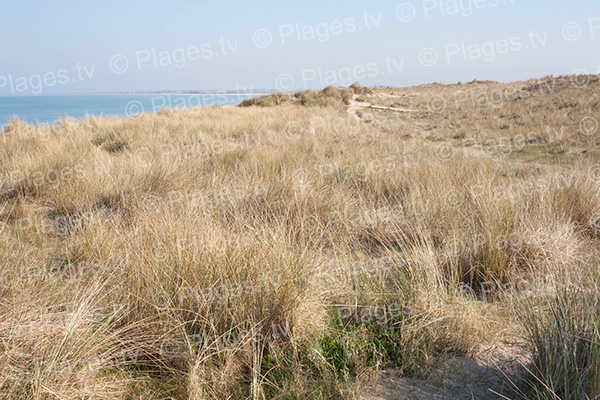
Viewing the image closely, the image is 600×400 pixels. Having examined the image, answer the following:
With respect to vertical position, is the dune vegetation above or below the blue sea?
below

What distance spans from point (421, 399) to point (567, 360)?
666 millimetres

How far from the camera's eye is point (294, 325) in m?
2.31

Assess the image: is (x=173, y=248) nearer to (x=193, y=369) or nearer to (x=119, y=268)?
(x=119, y=268)

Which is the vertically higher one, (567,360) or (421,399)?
(567,360)

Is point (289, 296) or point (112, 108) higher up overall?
point (112, 108)

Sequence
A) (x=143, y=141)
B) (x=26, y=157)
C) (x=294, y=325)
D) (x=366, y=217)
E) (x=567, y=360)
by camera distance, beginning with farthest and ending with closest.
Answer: (x=143, y=141)
(x=26, y=157)
(x=366, y=217)
(x=294, y=325)
(x=567, y=360)

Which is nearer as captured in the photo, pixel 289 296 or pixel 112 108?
pixel 289 296

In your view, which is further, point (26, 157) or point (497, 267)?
point (26, 157)

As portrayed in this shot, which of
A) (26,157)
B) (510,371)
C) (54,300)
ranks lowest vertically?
(510,371)

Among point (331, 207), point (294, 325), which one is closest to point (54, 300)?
point (294, 325)

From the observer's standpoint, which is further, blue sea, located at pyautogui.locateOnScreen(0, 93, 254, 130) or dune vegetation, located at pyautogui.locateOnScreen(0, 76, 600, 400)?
blue sea, located at pyautogui.locateOnScreen(0, 93, 254, 130)

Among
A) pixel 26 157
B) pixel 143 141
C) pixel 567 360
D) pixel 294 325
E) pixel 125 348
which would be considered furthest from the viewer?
pixel 143 141

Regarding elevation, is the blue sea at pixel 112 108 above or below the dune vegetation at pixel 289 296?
above

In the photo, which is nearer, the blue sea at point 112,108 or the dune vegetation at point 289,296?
the dune vegetation at point 289,296
